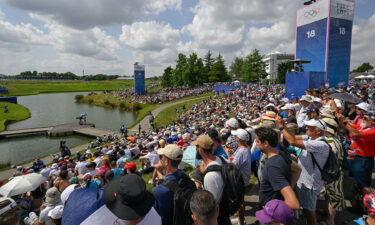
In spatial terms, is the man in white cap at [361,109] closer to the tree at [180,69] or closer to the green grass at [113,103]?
the green grass at [113,103]

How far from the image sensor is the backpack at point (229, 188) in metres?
2.97

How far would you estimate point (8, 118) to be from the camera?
40.3m

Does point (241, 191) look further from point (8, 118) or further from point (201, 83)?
point (201, 83)

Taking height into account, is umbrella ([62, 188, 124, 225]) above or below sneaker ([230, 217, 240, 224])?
above

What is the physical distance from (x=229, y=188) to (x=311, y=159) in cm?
139

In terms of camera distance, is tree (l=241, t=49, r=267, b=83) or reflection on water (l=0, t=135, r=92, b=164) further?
tree (l=241, t=49, r=267, b=83)

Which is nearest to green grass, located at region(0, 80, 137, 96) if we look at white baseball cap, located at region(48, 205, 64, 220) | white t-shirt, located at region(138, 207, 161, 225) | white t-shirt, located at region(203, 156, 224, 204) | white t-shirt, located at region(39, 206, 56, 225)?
white t-shirt, located at region(39, 206, 56, 225)

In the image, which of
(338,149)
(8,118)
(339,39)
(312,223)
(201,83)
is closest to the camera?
(312,223)

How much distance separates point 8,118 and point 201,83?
43.4 m

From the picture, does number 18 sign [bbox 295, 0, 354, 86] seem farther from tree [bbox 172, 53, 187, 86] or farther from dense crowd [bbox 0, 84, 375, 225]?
tree [bbox 172, 53, 187, 86]

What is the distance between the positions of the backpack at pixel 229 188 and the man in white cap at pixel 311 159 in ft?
3.15

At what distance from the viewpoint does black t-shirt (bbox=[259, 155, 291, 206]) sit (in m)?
2.53

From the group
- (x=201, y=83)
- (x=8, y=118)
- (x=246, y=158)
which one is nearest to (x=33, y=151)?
(x=8, y=118)

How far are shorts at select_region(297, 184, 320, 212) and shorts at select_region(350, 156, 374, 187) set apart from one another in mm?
1813
